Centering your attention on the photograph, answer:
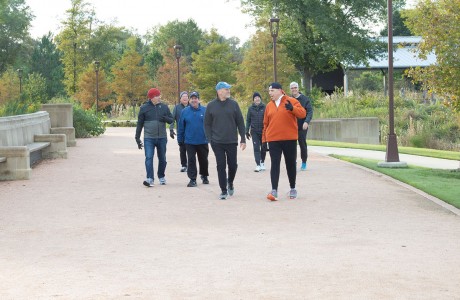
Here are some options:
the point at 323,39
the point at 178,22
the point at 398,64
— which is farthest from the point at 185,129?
the point at 178,22

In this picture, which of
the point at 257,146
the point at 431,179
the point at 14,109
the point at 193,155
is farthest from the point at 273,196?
the point at 14,109

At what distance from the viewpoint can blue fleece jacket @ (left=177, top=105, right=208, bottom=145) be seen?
15.0 meters

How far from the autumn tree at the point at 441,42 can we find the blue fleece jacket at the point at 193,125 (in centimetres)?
491

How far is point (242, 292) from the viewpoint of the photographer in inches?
260

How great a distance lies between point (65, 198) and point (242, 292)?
733 cm

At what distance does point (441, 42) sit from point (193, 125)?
5264 millimetres

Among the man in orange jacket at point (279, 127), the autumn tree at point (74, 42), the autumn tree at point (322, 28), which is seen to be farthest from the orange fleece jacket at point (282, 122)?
the autumn tree at point (74, 42)

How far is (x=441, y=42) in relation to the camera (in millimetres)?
16641

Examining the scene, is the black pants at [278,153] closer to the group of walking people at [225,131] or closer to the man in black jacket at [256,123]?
the group of walking people at [225,131]

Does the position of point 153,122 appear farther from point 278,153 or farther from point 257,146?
point 278,153

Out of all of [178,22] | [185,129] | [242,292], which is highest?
[178,22]

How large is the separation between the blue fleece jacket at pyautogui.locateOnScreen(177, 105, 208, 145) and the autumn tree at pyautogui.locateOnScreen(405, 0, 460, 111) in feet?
16.1

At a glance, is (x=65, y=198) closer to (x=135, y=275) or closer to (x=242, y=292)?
(x=135, y=275)

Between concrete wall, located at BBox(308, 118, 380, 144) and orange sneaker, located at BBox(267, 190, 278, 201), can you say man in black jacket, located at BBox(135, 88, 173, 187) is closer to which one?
orange sneaker, located at BBox(267, 190, 278, 201)
